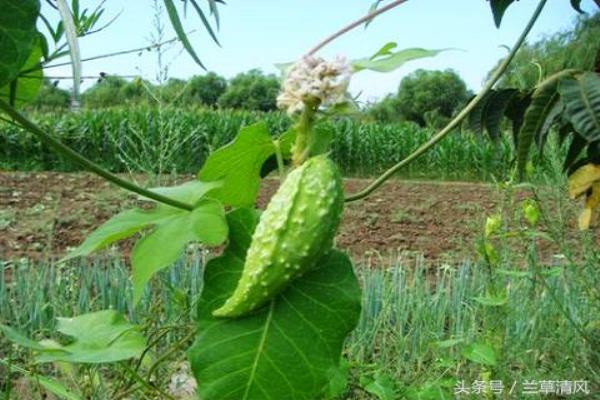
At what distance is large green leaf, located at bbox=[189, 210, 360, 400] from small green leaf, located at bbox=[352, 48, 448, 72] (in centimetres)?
15

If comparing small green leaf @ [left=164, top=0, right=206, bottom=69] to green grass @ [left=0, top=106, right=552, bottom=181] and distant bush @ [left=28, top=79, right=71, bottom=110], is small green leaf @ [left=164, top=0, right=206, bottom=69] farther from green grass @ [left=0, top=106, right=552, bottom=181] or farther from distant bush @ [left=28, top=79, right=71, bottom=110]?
green grass @ [left=0, top=106, right=552, bottom=181]

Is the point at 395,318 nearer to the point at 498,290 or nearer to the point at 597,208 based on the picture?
the point at 498,290

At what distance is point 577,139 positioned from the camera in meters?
0.97

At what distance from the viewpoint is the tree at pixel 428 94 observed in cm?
2456

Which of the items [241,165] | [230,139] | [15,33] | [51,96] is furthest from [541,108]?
[230,139]

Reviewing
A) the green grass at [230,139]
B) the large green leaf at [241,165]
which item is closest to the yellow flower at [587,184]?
the large green leaf at [241,165]

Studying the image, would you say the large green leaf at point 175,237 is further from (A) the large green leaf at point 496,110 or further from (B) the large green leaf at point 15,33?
(A) the large green leaf at point 496,110

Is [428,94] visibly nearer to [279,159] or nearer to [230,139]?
[230,139]

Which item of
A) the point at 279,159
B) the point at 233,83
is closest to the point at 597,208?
the point at 279,159

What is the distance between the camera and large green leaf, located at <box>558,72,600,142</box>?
75cm

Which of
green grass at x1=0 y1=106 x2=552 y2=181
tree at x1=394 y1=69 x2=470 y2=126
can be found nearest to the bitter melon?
green grass at x1=0 y1=106 x2=552 y2=181

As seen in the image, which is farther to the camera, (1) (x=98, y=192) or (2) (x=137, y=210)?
(1) (x=98, y=192)

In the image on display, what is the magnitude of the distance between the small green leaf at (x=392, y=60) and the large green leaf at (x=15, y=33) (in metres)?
0.25

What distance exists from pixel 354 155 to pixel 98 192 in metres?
5.70
